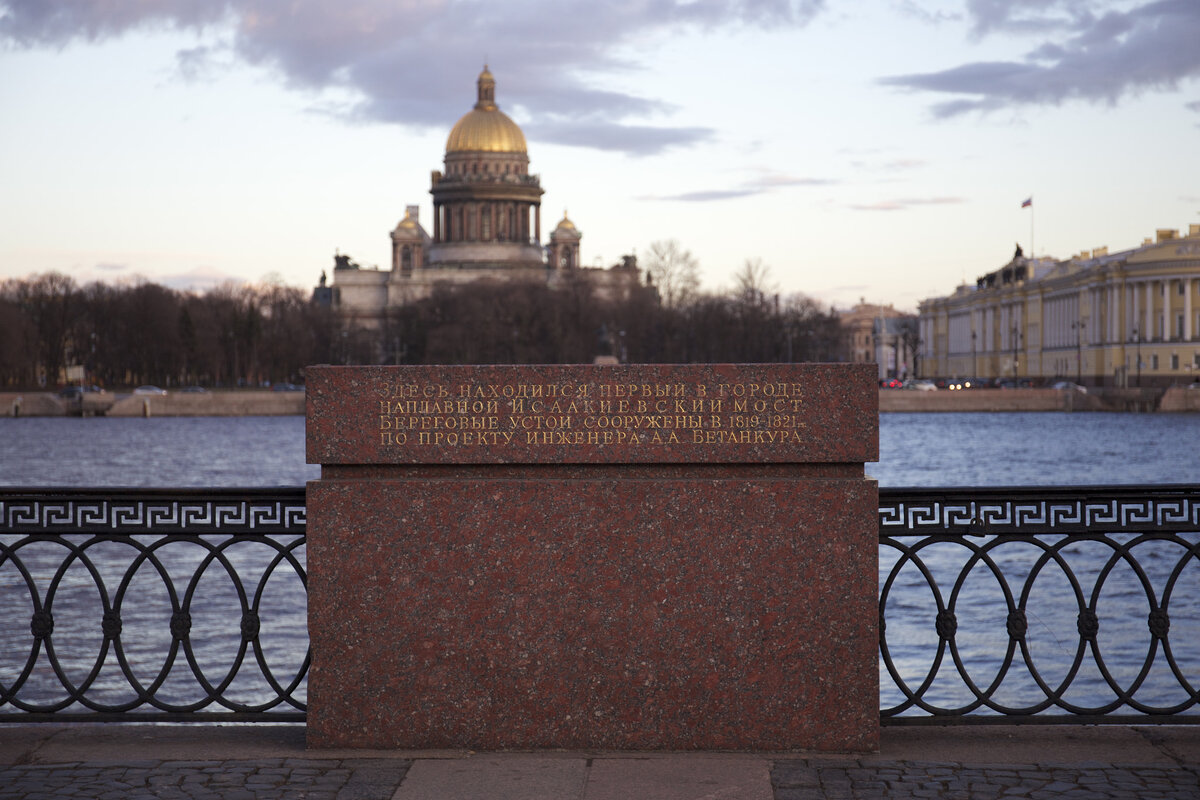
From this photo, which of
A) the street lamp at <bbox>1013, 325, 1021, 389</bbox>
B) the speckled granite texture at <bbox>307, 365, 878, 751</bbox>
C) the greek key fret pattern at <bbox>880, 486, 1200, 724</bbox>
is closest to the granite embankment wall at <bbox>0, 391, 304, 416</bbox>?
the street lamp at <bbox>1013, 325, 1021, 389</bbox>

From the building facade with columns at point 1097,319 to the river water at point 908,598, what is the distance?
161 ft

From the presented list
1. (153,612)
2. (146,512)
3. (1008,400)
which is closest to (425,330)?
(1008,400)

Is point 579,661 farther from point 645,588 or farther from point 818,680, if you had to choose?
point 818,680

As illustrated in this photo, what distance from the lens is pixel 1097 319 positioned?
10912cm

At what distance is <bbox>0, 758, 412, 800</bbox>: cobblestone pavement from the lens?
16.8ft

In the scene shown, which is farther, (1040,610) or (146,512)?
(1040,610)

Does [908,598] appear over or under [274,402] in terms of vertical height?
under

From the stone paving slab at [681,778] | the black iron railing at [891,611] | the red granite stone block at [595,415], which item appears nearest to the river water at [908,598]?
the black iron railing at [891,611]

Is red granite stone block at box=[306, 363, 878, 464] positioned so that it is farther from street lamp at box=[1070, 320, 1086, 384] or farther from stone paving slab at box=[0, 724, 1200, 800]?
street lamp at box=[1070, 320, 1086, 384]

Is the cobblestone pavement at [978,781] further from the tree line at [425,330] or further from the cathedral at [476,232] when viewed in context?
the cathedral at [476,232]

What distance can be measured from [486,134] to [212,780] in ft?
430

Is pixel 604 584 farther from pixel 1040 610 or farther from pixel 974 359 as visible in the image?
pixel 974 359

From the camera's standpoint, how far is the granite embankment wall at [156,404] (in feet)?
310

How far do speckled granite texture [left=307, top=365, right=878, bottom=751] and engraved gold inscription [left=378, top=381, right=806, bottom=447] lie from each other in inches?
1.4
